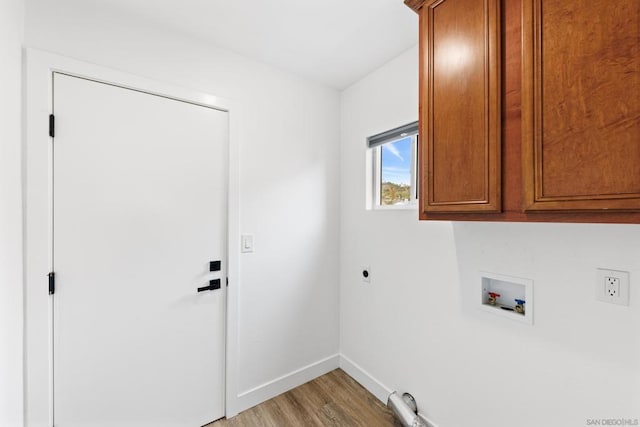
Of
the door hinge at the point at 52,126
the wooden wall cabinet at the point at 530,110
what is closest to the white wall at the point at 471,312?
the wooden wall cabinet at the point at 530,110

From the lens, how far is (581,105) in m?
0.79

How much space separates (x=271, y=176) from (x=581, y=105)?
1616 millimetres

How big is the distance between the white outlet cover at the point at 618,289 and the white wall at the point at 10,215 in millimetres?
2155

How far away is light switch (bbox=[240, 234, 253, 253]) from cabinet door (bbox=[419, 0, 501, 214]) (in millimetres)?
1151

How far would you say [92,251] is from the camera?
1.35 m

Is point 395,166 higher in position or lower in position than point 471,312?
higher

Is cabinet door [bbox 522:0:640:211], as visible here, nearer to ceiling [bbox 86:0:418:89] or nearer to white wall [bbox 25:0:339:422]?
ceiling [bbox 86:0:418:89]

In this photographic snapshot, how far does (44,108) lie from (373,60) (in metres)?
1.87

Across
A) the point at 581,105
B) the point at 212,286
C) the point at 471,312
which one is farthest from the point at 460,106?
the point at 212,286

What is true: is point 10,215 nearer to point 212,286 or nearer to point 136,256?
point 136,256

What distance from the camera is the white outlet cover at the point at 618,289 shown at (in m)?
0.96

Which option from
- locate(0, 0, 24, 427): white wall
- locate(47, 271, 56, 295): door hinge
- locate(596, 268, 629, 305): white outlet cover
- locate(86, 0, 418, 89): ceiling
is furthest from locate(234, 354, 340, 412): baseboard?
locate(86, 0, 418, 89): ceiling

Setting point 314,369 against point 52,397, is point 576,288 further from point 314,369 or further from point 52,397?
point 52,397

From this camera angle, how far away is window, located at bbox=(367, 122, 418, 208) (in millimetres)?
1782
